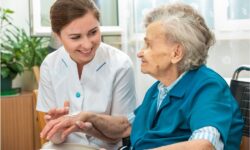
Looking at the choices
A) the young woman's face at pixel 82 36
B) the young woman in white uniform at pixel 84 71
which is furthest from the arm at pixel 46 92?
the young woman's face at pixel 82 36

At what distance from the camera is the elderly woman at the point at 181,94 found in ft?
3.23

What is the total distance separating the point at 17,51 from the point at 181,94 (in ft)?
6.16

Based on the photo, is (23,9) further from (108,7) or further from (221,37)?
(221,37)

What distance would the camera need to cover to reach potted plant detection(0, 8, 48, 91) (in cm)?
260

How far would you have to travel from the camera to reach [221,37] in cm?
188

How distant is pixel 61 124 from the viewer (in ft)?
4.32

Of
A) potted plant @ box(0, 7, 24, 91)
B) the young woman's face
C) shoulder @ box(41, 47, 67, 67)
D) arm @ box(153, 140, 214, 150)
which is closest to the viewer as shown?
arm @ box(153, 140, 214, 150)

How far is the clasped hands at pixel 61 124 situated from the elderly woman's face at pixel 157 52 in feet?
1.18

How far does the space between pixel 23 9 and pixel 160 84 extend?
2.15 m

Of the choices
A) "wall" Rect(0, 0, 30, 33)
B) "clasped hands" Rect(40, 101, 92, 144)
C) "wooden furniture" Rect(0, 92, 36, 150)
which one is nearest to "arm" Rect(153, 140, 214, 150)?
"clasped hands" Rect(40, 101, 92, 144)

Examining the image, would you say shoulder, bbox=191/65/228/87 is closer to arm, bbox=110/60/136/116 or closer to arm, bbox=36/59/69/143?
arm, bbox=110/60/136/116

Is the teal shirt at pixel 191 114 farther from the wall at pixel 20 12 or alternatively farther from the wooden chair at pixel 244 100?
the wall at pixel 20 12

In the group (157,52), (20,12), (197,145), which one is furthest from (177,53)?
(20,12)

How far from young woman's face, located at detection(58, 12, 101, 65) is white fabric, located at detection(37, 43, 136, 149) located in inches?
2.8
